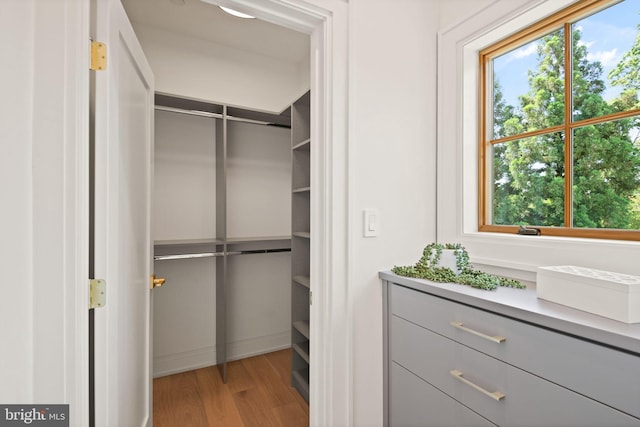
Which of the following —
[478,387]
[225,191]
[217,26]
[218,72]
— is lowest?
[478,387]

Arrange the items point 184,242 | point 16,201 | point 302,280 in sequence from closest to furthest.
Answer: point 16,201
point 302,280
point 184,242

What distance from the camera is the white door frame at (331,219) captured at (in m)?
1.29

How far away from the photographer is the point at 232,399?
6.77ft

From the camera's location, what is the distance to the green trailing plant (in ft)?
3.80

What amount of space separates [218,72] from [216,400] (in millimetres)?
2551

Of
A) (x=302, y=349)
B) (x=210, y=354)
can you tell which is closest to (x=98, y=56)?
(x=302, y=349)

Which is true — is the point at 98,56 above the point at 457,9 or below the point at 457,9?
below

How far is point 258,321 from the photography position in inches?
109

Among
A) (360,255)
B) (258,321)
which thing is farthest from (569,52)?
(258,321)

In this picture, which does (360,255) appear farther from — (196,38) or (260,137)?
(196,38)

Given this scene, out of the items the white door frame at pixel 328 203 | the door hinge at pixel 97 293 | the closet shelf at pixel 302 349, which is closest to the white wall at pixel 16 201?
the door hinge at pixel 97 293

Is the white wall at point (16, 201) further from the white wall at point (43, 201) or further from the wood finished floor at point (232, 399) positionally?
the wood finished floor at point (232, 399)

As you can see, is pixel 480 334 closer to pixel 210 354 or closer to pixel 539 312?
pixel 539 312

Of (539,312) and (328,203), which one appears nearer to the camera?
(539,312)
